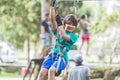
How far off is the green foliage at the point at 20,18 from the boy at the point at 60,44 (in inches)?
589

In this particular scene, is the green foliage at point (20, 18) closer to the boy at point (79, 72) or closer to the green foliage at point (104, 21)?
the green foliage at point (104, 21)

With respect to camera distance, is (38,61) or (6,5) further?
(6,5)

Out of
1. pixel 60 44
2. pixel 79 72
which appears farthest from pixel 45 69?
pixel 79 72

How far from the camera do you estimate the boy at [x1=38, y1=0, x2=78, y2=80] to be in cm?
830

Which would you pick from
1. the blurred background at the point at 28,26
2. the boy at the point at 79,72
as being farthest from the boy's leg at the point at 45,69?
the blurred background at the point at 28,26

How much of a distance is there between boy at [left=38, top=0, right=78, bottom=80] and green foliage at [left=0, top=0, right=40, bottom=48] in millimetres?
14949

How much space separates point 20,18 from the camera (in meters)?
26.3

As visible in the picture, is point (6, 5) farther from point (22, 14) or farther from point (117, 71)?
point (117, 71)

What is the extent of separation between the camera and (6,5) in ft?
80.1

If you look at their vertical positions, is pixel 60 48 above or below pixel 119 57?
above

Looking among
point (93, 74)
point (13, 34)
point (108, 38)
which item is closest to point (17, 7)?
point (13, 34)

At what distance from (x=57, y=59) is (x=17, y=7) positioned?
16.6m

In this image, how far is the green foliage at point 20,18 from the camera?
962 inches

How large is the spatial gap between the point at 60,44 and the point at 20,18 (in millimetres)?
17979
